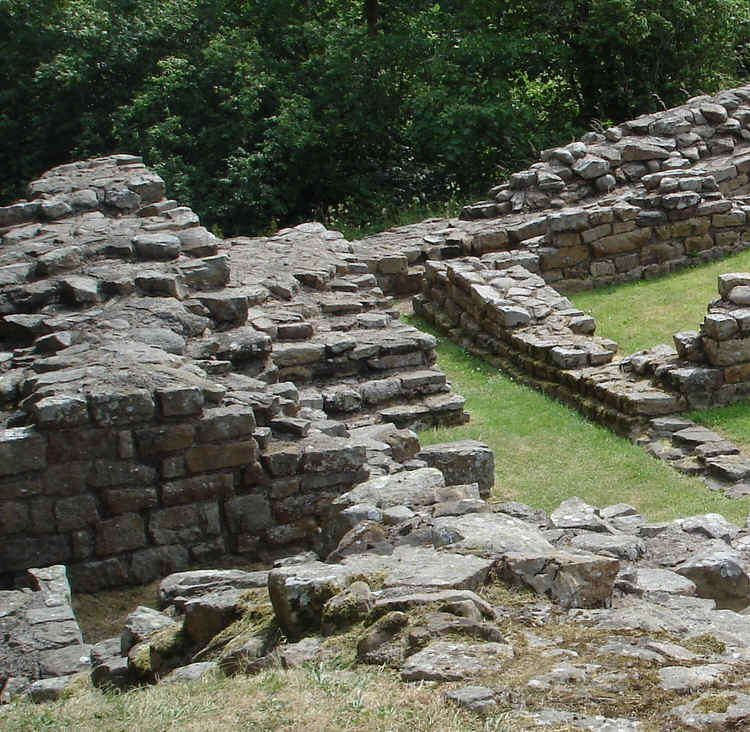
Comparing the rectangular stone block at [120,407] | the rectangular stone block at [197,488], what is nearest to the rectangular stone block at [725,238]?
the rectangular stone block at [197,488]

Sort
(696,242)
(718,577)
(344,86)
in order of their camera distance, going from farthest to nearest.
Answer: (344,86), (696,242), (718,577)

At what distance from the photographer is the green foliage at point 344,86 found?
2280 cm

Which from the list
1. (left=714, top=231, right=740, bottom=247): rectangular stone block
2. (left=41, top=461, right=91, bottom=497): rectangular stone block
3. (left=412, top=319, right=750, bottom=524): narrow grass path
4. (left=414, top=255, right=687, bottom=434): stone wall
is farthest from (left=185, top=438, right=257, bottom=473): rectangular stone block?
(left=714, top=231, right=740, bottom=247): rectangular stone block

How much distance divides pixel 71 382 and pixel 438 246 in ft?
32.5

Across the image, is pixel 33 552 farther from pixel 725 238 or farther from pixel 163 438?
pixel 725 238

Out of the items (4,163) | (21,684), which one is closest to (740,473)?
(21,684)

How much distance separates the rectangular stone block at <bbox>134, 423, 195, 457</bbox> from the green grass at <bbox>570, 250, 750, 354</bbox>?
6.87 meters

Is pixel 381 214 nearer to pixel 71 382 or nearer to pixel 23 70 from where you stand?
pixel 23 70

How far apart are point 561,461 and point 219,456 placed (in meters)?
3.71

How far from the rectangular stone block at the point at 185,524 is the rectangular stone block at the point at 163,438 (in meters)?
0.43

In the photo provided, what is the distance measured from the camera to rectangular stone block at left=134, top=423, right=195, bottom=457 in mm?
7938

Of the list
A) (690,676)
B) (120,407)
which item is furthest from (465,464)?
(690,676)

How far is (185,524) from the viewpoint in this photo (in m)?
8.07

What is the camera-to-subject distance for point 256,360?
10633 mm
